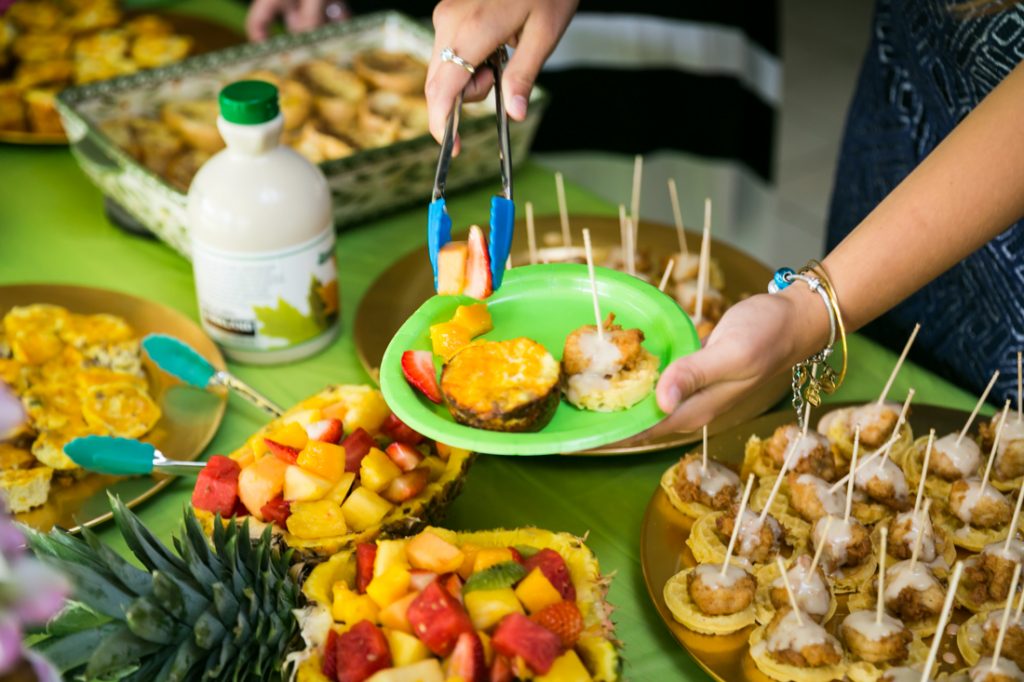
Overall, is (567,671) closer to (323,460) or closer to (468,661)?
(468,661)

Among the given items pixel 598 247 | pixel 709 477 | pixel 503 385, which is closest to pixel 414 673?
pixel 503 385

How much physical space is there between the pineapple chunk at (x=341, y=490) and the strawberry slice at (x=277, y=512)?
57 mm

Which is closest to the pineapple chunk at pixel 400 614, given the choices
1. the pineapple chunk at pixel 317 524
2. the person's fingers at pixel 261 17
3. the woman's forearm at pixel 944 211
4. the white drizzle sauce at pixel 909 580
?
the pineapple chunk at pixel 317 524

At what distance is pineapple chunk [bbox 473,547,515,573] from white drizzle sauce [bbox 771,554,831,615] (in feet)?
1.39

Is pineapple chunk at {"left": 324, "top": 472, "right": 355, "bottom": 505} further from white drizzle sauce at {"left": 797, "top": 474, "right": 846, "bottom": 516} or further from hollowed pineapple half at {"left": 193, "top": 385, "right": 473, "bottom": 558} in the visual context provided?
white drizzle sauce at {"left": 797, "top": 474, "right": 846, "bottom": 516}

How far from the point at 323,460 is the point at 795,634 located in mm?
695

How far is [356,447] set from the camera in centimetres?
166

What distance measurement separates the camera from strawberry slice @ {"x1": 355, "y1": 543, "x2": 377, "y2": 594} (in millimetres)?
1421

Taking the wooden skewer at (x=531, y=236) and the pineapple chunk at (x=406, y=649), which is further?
the wooden skewer at (x=531, y=236)

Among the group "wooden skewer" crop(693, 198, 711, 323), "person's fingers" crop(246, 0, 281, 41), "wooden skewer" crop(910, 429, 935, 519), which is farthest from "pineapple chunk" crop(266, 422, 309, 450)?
"person's fingers" crop(246, 0, 281, 41)

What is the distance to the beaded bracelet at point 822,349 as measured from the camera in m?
1.67

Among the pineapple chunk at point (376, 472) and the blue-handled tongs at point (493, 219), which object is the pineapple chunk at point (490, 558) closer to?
the pineapple chunk at point (376, 472)

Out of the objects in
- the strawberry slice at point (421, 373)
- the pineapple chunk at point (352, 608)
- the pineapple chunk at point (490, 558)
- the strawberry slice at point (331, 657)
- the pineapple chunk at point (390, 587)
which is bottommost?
the strawberry slice at point (331, 657)

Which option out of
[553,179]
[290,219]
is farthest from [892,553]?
[553,179]
